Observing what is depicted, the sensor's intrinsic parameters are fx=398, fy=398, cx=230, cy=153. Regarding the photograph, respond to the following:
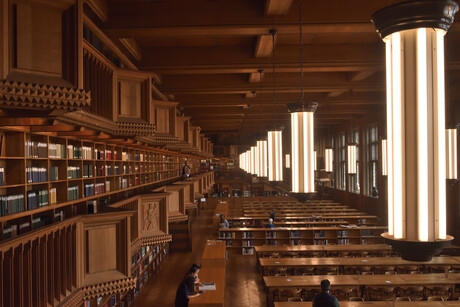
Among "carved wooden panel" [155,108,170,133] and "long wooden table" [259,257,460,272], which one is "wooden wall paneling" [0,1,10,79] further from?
"long wooden table" [259,257,460,272]

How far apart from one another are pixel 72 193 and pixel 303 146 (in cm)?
371

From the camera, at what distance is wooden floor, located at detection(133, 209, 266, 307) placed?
A: 9020mm

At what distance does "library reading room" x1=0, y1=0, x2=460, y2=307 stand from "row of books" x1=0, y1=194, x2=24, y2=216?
18 mm

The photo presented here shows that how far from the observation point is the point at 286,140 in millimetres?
25422

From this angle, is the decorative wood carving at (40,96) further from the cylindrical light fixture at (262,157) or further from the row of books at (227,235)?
the row of books at (227,235)

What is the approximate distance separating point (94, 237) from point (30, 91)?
264cm

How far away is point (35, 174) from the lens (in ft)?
15.0

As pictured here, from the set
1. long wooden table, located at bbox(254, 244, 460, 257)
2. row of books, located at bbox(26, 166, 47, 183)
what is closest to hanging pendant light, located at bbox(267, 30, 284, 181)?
row of books, located at bbox(26, 166, 47, 183)

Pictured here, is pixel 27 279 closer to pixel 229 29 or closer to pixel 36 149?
pixel 36 149

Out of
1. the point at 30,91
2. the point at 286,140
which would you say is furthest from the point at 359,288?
the point at 286,140

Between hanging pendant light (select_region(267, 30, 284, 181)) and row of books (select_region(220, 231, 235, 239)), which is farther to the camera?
row of books (select_region(220, 231, 235, 239))

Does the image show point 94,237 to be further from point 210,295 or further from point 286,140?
point 286,140

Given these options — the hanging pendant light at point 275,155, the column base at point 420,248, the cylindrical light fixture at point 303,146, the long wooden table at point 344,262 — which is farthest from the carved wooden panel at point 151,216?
the column base at point 420,248

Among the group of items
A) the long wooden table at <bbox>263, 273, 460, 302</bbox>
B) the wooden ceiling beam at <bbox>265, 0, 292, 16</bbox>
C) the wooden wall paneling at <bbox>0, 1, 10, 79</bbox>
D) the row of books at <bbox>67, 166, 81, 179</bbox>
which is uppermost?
the wooden ceiling beam at <bbox>265, 0, 292, 16</bbox>
